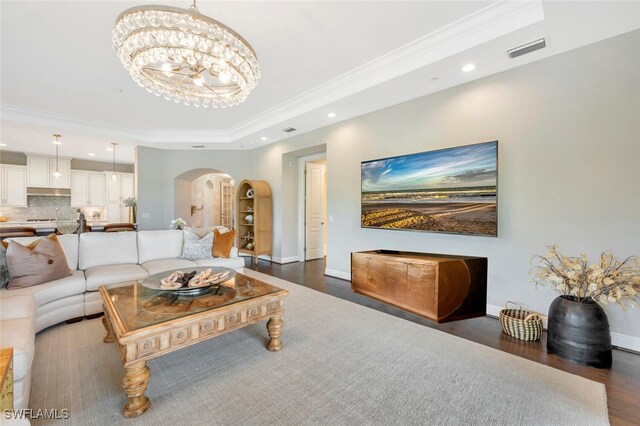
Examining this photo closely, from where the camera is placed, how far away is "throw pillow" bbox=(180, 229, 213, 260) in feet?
12.8

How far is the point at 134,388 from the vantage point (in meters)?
1.59

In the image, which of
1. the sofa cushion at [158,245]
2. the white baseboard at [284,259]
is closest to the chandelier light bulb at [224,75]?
the sofa cushion at [158,245]

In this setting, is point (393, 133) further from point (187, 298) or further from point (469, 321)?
point (187, 298)

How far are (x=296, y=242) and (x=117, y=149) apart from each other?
18.1 feet

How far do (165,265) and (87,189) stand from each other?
6.90 metres

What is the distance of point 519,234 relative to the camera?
2.84 meters

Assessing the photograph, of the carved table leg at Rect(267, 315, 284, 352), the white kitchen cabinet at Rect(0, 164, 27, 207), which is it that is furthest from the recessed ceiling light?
the white kitchen cabinet at Rect(0, 164, 27, 207)

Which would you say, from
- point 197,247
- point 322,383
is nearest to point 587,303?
point 322,383

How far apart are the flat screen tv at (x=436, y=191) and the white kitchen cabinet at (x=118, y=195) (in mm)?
8503

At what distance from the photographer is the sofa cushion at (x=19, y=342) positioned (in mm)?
1458

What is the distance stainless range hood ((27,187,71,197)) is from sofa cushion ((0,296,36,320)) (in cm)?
705

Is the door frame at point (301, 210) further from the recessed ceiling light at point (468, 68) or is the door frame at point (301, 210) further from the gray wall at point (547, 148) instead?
the recessed ceiling light at point (468, 68)

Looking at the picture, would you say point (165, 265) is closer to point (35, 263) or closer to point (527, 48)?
point (35, 263)

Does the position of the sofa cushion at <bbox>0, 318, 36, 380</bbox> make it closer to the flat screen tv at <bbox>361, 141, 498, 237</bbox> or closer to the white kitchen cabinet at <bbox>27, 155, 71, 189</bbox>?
the flat screen tv at <bbox>361, 141, 498, 237</bbox>
